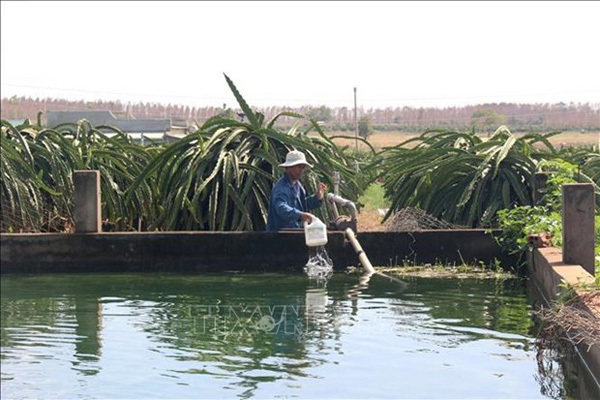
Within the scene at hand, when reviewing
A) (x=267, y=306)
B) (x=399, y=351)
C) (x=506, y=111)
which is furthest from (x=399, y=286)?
(x=506, y=111)

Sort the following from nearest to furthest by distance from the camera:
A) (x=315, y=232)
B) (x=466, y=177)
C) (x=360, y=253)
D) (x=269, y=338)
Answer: (x=269, y=338)
(x=315, y=232)
(x=360, y=253)
(x=466, y=177)

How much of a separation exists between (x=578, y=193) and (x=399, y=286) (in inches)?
128

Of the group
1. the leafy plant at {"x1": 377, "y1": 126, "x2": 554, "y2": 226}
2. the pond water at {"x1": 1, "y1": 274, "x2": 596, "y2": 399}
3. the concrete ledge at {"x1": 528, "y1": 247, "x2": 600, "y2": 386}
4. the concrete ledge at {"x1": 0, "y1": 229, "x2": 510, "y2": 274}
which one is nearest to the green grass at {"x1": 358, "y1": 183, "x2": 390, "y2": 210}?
the leafy plant at {"x1": 377, "y1": 126, "x2": 554, "y2": 226}

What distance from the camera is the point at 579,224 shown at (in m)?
11.5

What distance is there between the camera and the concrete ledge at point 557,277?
8502 millimetres

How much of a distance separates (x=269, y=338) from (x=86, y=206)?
19.6ft

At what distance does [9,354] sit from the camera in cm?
979

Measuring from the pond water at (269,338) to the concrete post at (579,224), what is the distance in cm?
81

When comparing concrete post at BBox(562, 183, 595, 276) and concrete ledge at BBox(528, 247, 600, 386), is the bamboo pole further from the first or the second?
concrete post at BBox(562, 183, 595, 276)

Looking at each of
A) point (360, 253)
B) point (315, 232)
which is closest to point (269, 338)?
point (315, 232)

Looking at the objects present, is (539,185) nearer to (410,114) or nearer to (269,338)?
(269,338)

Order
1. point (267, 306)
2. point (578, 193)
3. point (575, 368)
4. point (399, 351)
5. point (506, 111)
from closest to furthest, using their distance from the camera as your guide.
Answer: point (575, 368)
point (399, 351)
point (578, 193)
point (267, 306)
point (506, 111)

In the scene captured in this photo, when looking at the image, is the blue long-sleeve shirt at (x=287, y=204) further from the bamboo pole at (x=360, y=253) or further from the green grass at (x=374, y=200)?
the green grass at (x=374, y=200)

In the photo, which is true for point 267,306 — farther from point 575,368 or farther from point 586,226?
point 575,368
